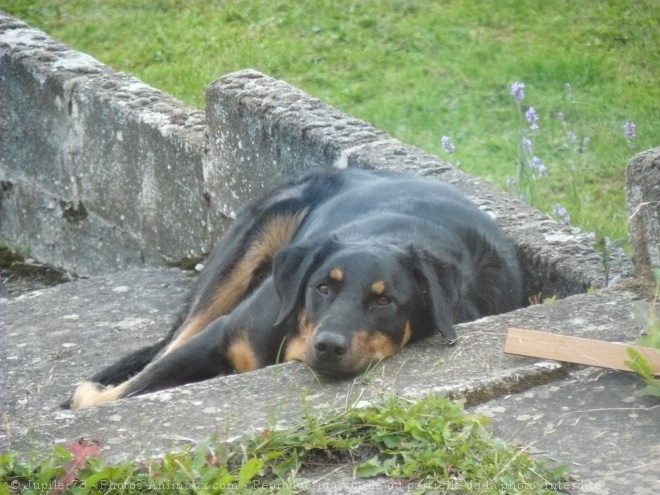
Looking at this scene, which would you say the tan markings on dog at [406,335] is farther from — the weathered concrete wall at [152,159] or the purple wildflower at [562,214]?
the purple wildflower at [562,214]

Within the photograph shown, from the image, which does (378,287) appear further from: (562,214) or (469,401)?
(562,214)

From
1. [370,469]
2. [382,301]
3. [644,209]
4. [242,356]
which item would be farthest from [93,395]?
[644,209]

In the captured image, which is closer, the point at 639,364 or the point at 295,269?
the point at 639,364

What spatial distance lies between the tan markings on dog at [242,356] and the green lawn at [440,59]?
114 inches

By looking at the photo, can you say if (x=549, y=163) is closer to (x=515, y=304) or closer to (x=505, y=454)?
(x=515, y=304)

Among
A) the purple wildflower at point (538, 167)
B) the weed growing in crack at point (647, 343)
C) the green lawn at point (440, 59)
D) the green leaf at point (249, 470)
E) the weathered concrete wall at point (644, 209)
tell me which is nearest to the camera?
the green leaf at point (249, 470)

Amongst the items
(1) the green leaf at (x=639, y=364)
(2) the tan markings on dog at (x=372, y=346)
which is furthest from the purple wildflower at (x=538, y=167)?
(1) the green leaf at (x=639, y=364)

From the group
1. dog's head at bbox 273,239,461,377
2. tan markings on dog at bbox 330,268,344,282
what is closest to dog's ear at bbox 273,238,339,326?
dog's head at bbox 273,239,461,377

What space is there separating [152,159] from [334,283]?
265 cm

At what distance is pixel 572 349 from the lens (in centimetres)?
328

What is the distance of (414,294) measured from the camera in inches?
152

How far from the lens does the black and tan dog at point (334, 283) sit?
373cm

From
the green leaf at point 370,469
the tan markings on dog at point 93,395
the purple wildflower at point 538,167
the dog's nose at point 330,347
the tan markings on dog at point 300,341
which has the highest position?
the purple wildflower at point 538,167

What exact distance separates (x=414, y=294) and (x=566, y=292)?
32.9 inches
